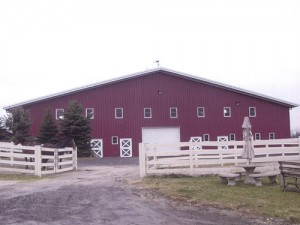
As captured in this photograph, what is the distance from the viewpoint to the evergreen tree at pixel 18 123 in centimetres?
3347

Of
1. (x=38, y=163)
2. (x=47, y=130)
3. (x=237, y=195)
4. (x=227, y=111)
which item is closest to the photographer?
(x=237, y=195)

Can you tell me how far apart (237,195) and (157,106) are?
27.5 m

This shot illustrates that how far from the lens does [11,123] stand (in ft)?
111

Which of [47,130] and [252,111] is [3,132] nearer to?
[47,130]

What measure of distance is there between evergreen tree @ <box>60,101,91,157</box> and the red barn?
5.20 ft

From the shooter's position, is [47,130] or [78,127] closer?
[78,127]

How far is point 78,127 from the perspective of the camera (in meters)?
34.3

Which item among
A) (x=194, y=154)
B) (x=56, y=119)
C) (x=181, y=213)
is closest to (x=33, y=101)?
(x=56, y=119)

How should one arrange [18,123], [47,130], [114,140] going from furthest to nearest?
[114,140] < [47,130] < [18,123]

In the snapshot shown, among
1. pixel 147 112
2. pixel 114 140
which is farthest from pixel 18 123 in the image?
pixel 147 112

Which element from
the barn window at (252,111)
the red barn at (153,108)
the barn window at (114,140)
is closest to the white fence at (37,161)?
the barn window at (114,140)

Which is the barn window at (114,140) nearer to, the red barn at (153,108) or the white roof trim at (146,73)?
the red barn at (153,108)

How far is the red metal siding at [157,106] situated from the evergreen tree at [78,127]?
1.97 metres

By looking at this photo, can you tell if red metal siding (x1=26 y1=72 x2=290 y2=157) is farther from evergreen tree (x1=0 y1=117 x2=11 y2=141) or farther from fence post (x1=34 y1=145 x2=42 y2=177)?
fence post (x1=34 y1=145 x2=42 y2=177)
